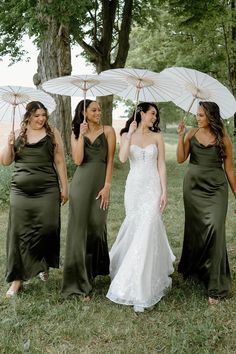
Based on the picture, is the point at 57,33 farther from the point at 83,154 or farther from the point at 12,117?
the point at 83,154

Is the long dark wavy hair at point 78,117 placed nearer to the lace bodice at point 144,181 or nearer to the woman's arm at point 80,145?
the woman's arm at point 80,145

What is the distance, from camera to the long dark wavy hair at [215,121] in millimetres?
5695

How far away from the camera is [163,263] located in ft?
19.0

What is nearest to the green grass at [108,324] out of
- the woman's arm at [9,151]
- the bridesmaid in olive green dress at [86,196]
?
the bridesmaid in olive green dress at [86,196]

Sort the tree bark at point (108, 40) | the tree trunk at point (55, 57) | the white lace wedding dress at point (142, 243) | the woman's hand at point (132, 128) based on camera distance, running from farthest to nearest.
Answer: the tree bark at point (108, 40) < the tree trunk at point (55, 57) < the woman's hand at point (132, 128) < the white lace wedding dress at point (142, 243)

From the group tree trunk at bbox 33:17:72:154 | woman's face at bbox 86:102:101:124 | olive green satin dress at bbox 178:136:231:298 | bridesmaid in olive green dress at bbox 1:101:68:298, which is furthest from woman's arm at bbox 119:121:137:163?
tree trunk at bbox 33:17:72:154

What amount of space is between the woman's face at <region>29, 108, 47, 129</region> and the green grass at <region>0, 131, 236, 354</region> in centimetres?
211

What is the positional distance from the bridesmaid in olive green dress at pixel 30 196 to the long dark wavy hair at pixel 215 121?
1.97 metres

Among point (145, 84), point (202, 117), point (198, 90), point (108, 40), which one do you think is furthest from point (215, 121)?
point (108, 40)

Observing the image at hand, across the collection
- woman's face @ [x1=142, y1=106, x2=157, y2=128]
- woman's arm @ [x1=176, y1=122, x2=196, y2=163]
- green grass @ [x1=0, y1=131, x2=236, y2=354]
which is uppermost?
woman's face @ [x1=142, y1=106, x2=157, y2=128]

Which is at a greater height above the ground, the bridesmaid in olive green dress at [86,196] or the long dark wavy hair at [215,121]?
the long dark wavy hair at [215,121]

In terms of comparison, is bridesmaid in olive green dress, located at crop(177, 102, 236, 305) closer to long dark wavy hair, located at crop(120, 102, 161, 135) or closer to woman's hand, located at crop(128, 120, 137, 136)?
long dark wavy hair, located at crop(120, 102, 161, 135)

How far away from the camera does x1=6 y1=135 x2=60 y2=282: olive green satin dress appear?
591 centimetres

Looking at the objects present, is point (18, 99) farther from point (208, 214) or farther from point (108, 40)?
point (108, 40)
